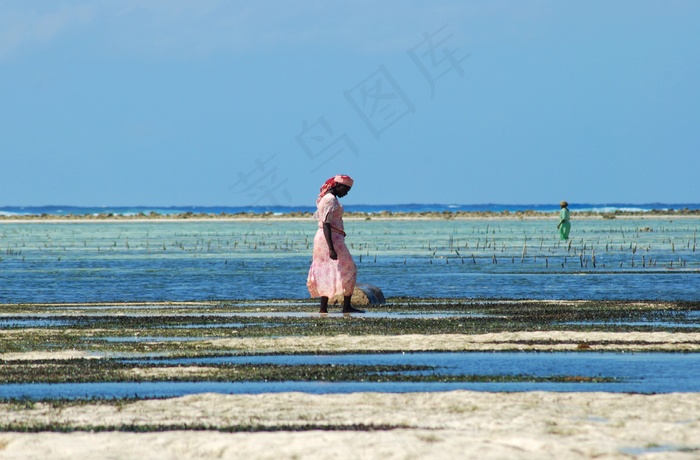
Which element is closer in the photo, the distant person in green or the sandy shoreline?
the sandy shoreline

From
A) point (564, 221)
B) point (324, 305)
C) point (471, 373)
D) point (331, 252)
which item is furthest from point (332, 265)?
point (564, 221)

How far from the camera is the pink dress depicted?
738 inches

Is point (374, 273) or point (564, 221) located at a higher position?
point (564, 221)

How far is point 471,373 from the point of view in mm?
11992

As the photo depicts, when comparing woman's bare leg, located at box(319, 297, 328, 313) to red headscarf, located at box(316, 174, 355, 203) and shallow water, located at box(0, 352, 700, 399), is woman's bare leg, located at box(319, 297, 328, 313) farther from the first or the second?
shallow water, located at box(0, 352, 700, 399)

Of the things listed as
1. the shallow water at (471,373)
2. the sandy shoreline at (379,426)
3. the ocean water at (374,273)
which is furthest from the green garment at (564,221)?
the sandy shoreline at (379,426)

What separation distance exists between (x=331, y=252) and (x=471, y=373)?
6.94 meters

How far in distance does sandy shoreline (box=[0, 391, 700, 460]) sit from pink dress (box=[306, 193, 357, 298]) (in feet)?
27.3

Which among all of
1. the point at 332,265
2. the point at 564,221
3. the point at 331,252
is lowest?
the point at 332,265

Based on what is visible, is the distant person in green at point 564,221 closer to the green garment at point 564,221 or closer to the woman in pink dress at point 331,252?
the green garment at point 564,221

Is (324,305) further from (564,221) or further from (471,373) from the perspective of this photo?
(564,221)

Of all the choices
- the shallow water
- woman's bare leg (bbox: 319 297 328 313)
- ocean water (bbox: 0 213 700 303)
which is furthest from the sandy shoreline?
ocean water (bbox: 0 213 700 303)

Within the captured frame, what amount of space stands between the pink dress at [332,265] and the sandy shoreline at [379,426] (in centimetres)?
834

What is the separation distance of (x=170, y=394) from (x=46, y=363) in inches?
105
